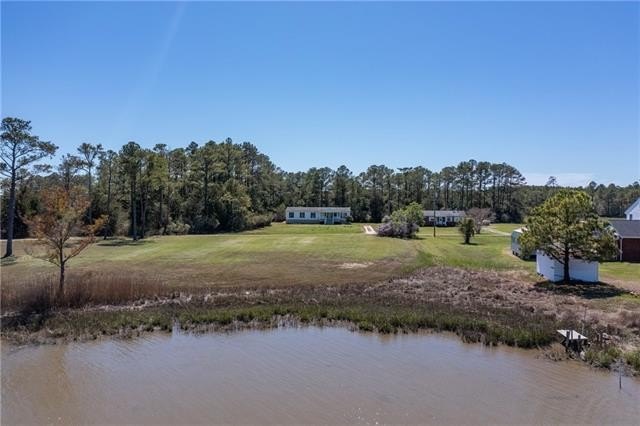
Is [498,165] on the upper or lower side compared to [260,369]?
upper

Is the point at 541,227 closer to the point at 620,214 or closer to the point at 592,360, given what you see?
the point at 592,360

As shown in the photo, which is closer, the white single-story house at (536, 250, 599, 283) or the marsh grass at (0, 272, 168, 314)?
the marsh grass at (0, 272, 168, 314)

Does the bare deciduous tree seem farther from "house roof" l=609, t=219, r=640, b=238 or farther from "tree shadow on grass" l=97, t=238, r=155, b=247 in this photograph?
"house roof" l=609, t=219, r=640, b=238

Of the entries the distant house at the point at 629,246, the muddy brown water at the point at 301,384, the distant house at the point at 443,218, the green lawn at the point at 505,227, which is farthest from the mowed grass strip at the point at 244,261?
the distant house at the point at 443,218

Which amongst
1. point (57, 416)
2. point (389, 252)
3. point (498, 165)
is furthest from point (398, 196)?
point (57, 416)

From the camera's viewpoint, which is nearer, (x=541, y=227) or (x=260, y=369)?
(x=260, y=369)

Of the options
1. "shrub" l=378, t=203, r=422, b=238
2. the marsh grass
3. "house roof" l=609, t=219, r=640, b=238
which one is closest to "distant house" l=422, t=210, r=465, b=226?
"shrub" l=378, t=203, r=422, b=238
